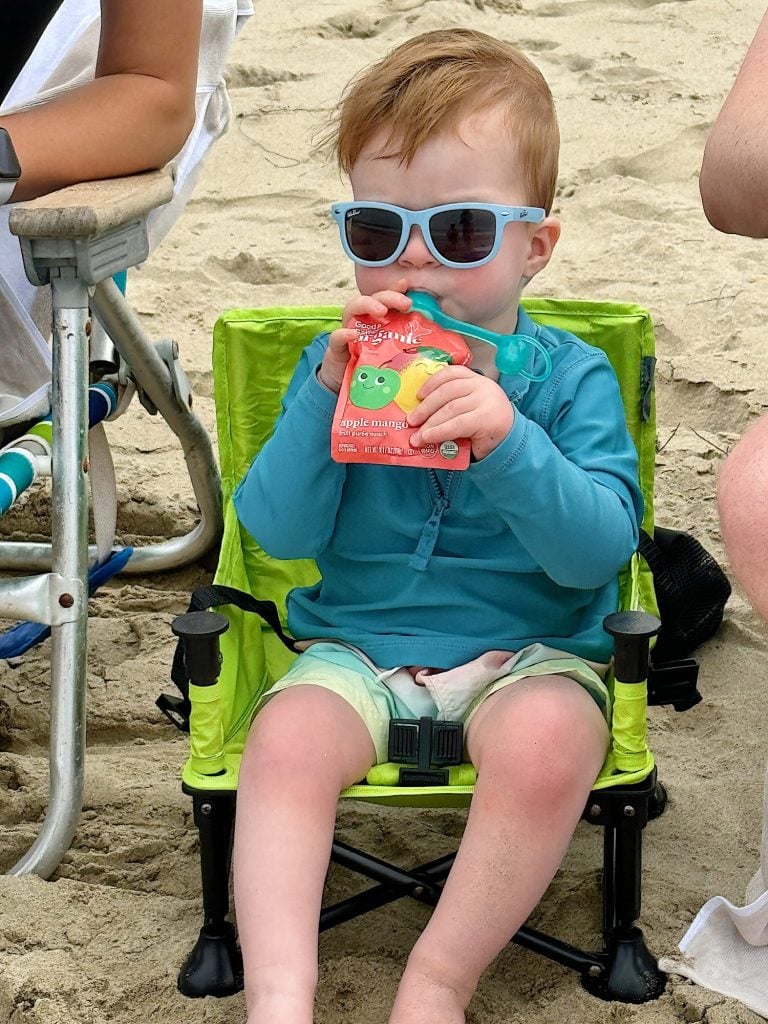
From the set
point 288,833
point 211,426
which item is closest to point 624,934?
point 288,833

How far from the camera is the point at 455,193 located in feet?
6.02

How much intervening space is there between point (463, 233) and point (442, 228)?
0.03 m

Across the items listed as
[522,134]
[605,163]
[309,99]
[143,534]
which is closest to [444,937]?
[522,134]

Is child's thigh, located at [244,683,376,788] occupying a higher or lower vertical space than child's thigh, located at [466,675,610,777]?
lower

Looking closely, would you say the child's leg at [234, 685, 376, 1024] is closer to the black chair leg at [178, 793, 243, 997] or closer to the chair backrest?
the black chair leg at [178, 793, 243, 997]

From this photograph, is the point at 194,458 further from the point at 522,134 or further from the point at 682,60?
the point at 682,60

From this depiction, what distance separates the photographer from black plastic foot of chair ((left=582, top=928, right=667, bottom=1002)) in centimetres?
178

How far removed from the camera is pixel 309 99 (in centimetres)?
471

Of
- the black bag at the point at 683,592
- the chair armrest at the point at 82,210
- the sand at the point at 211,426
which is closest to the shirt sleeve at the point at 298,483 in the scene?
the chair armrest at the point at 82,210

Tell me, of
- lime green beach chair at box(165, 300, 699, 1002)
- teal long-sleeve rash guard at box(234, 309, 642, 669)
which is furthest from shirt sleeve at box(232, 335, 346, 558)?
lime green beach chair at box(165, 300, 699, 1002)

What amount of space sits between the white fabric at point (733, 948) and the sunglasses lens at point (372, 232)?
808 mm

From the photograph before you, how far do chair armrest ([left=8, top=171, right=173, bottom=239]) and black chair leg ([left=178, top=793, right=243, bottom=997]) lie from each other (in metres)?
0.75

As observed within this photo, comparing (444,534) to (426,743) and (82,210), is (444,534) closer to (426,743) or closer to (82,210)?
(426,743)

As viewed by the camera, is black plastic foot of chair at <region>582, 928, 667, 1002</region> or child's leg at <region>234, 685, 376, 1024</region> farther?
black plastic foot of chair at <region>582, 928, 667, 1002</region>
